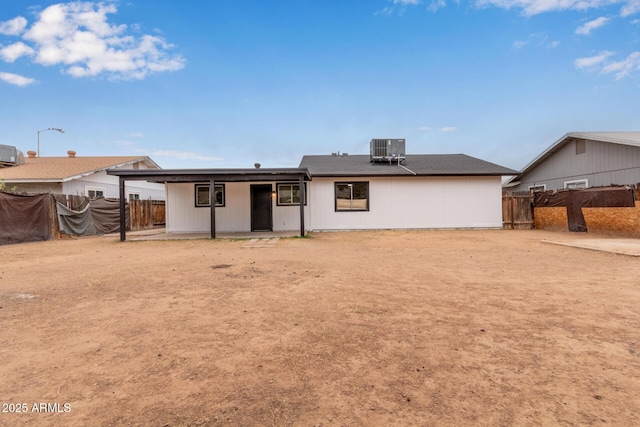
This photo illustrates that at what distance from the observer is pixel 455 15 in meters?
15.0

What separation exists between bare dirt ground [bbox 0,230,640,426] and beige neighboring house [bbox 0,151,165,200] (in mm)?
12985

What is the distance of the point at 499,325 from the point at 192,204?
13.9m

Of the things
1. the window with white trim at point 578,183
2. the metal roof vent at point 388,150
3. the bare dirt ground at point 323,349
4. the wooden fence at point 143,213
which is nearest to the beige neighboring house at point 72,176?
the wooden fence at point 143,213

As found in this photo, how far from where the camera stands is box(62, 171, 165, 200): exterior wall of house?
16.4 m

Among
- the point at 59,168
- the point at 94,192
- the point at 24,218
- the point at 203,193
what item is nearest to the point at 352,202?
the point at 203,193

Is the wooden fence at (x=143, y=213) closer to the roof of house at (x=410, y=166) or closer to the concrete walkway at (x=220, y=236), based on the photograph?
the concrete walkway at (x=220, y=236)

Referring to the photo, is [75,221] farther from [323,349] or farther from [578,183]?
→ [578,183]

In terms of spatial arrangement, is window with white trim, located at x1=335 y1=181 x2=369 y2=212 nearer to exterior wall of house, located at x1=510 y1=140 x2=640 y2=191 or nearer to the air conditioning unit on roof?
exterior wall of house, located at x1=510 y1=140 x2=640 y2=191

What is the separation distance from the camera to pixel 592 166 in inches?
603

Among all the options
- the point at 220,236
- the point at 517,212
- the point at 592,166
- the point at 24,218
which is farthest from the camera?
the point at 592,166

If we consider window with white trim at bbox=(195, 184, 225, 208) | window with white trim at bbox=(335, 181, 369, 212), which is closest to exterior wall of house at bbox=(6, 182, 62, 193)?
window with white trim at bbox=(195, 184, 225, 208)

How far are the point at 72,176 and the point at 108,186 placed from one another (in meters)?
3.05

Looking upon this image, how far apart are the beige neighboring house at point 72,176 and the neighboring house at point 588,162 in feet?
76.0

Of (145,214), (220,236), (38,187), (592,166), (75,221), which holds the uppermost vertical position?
(592,166)
